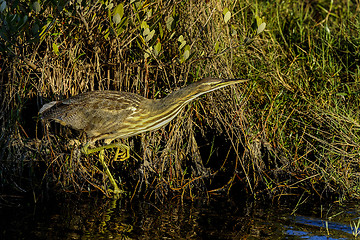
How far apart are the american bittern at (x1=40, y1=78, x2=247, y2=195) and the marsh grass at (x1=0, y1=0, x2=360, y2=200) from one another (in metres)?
0.26

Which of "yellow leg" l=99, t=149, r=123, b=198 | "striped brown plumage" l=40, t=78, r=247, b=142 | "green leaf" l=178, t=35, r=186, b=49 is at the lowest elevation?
"yellow leg" l=99, t=149, r=123, b=198

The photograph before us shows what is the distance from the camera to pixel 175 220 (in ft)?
15.2

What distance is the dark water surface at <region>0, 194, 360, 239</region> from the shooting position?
4.27m

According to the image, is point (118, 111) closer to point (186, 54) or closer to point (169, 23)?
point (186, 54)

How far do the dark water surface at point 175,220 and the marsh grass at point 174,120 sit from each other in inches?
10.0

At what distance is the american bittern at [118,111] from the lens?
5086mm

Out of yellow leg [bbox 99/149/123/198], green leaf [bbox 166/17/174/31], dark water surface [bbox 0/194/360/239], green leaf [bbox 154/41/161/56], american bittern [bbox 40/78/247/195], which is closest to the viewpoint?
dark water surface [bbox 0/194/360/239]

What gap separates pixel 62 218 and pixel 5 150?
3.96 ft

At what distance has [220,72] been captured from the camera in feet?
18.2

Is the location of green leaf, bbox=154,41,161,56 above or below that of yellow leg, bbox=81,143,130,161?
above

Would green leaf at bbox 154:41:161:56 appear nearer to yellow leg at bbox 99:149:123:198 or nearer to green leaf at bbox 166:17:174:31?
green leaf at bbox 166:17:174:31

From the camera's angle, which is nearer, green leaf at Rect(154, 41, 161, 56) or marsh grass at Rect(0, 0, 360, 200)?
green leaf at Rect(154, 41, 161, 56)

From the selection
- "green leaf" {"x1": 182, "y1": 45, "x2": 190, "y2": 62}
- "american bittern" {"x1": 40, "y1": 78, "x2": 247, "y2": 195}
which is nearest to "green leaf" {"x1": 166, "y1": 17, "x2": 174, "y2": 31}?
"green leaf" {"x1": 182, "y1": 45, "x2": 190, "y2": 62}

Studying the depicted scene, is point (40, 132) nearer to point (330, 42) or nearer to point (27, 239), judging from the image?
point (27, 239)
